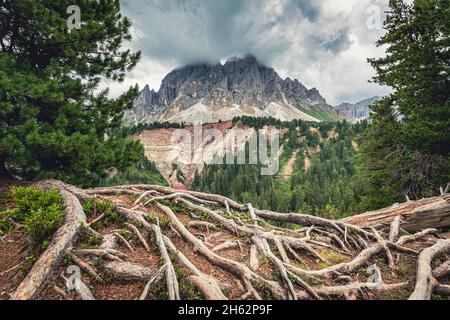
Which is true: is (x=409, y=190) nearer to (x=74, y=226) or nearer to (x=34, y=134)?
(x=74, y=226)

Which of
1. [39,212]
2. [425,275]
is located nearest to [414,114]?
[425,275]

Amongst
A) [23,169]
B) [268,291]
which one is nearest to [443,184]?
[268,291]

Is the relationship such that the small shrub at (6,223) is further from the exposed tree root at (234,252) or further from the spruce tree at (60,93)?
the spruce tree at (60,93)

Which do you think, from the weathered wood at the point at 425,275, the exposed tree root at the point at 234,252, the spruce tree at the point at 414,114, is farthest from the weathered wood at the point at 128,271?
the spruce tree at the point at 414,114

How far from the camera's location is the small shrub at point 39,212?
4.71 metres

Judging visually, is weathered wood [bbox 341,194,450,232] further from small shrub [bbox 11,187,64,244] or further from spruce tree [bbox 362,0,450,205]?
small shrub [bbox 11,187,64,244]

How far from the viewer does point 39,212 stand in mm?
4793

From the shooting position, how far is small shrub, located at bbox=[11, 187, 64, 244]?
4707mm

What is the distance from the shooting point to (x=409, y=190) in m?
14.3

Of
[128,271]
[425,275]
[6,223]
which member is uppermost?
[6,223]

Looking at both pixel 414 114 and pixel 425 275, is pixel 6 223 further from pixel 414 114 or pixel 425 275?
pixel 414 114

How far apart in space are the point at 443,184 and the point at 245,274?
13.7m

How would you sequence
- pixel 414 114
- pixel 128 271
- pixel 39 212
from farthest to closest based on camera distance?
1. pixel 414 114
2. pixel 39 212
3. pixel 128 271
